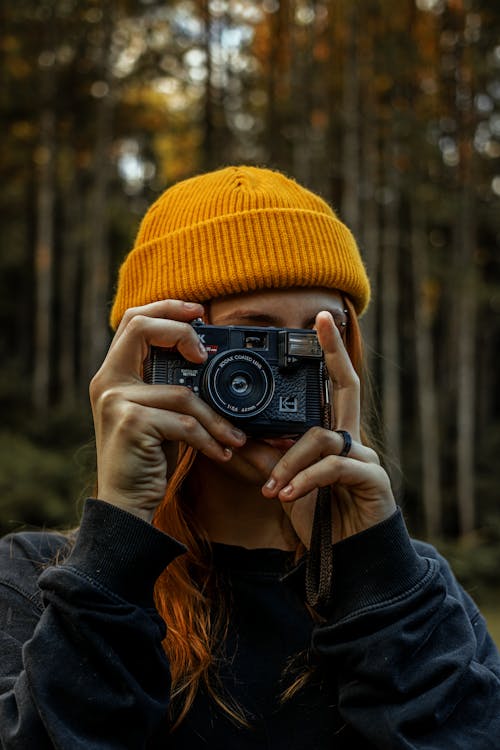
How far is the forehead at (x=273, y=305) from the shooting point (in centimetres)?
167

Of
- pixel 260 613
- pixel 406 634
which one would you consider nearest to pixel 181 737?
pixel 260 613

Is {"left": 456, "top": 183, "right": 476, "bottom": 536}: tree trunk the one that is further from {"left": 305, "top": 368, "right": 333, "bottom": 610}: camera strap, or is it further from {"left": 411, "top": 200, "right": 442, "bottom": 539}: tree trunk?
{"left": 305, "top": 368, "right": 333, "bottom": 610}: camera strap

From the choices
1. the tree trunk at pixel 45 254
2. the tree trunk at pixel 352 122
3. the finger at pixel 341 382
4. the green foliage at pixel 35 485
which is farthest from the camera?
the tree trunk at pixel 45 254

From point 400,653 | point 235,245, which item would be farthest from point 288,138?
point 400,653

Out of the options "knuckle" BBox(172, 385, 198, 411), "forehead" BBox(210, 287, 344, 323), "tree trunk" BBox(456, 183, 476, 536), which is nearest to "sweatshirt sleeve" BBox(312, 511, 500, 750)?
"knuckle" BBox(172, 385, 198, 411)

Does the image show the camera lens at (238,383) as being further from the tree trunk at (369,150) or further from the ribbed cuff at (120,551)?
the tree trunk at (369,150)

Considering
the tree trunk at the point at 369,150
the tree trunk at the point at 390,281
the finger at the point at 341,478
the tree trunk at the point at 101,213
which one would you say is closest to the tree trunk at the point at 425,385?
the tree trunk at the point at 390,281

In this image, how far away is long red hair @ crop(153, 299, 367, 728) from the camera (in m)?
1.43

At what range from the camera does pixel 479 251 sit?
18172 mm

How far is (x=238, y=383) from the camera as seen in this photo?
1.52m

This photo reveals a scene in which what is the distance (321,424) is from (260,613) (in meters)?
0.38

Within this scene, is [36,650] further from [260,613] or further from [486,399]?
[486,399]

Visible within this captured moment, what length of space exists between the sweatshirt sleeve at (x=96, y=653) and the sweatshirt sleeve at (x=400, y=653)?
322mm

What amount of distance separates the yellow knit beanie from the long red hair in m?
0.37
